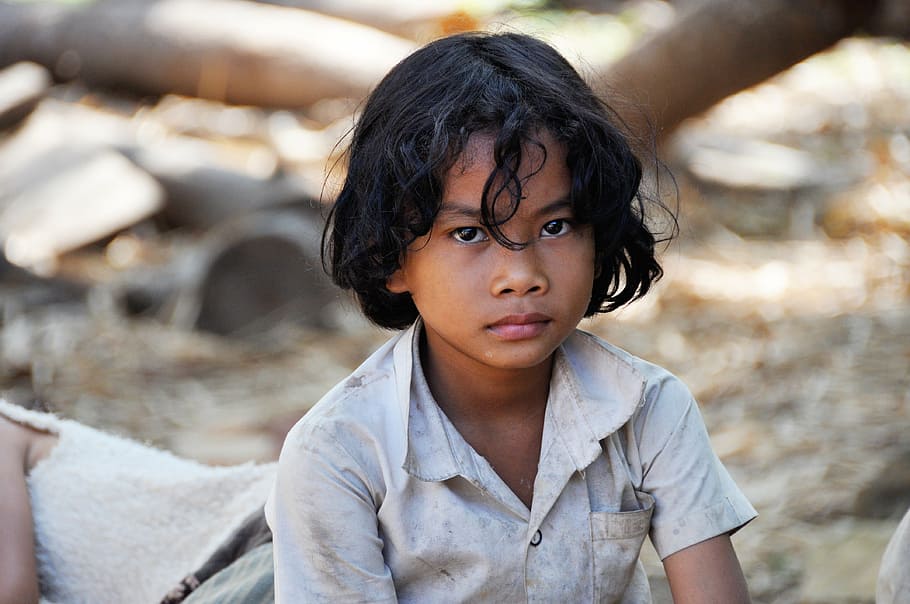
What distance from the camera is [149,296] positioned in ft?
18.1

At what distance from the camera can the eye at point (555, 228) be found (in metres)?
1.85

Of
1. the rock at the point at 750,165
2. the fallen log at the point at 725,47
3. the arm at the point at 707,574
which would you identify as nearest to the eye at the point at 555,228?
the arm at the point at 707,574

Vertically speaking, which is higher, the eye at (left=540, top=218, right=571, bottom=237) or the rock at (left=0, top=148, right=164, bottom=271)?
the eye at (left=540, top=218, right=571, bottom=237)

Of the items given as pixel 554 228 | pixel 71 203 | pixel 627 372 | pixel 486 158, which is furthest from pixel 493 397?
pixel 71 203

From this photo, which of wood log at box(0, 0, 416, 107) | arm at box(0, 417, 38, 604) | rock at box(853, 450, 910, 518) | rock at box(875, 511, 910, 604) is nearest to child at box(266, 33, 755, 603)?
rock at box(875, 511, 910, 604)

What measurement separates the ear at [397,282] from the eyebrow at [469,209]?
19 centimetres

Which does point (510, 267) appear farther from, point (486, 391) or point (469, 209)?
point (486, 391)

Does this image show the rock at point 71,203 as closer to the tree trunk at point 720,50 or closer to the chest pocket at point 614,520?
the tree trunk at point 720,50

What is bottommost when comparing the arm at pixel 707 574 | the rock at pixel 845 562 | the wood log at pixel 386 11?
the rock at pixel 845 562

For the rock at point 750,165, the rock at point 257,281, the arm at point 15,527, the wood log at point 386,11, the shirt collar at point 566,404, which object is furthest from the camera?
the wood log at point 386,11

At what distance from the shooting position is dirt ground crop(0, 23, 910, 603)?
3.43 meters

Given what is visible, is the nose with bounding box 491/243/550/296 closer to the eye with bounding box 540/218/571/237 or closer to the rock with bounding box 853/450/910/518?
the eye with bounding box 540/218/571/237

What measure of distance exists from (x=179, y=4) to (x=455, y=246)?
639cm

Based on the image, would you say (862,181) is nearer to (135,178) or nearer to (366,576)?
(135,178)
